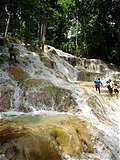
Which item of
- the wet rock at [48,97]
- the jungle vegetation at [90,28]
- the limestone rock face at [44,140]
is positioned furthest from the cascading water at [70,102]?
the jungle vegetation at [90,28]

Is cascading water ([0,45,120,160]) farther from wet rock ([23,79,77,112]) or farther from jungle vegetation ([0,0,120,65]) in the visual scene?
jungle vegetation ([0,0,120,65])

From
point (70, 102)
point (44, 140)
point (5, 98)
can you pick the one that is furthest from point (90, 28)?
point (44, 140)

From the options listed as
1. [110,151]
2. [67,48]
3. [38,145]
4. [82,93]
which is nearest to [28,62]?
[82,93]

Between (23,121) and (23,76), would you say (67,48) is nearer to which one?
(23,76)

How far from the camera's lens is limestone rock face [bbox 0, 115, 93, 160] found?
33.1ft

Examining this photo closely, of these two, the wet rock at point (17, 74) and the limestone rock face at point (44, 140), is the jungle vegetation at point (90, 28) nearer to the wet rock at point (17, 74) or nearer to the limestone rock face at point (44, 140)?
the wet rock at point (17, 74)

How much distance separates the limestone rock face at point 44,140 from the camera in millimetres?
10094

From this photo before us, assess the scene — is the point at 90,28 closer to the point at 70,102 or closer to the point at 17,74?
the point at 17,74

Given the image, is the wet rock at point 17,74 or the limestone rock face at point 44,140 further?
the wet rock at point 17,74

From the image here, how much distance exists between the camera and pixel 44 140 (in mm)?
10953

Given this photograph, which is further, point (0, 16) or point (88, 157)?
point (0, 16)

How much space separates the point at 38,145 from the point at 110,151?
334 cm

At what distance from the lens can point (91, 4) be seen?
1681 inches

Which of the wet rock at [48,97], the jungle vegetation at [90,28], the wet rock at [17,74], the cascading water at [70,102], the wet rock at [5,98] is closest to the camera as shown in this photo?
the cascading water at [70,102]
